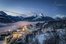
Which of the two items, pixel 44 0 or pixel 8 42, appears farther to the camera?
pixel 44 0

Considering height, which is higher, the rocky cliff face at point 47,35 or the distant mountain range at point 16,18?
the distant mountain range at point 16,18

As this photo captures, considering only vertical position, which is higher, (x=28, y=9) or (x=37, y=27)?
(x=28, y=9)

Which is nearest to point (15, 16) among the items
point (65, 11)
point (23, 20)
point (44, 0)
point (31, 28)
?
point (23, 20)

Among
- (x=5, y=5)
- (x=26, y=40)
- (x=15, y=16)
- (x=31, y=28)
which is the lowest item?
(x=26, y=40)

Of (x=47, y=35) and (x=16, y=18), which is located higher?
(x=16, y=18)

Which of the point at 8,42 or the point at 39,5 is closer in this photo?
the point at 8,42

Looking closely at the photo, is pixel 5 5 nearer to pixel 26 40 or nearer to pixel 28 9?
pixel 28 9

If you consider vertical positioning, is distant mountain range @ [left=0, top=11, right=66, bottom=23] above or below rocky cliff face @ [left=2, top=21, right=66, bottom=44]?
above

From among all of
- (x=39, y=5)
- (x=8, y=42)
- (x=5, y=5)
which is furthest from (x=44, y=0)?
(x=8, y=42)

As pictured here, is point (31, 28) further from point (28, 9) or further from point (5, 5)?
point (5, 5)
